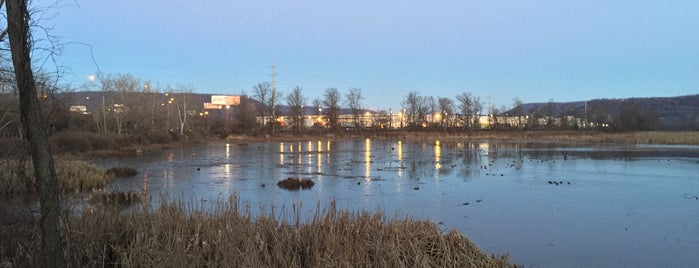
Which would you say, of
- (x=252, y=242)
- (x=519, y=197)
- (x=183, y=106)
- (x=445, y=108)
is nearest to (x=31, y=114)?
(x=252, y=242)

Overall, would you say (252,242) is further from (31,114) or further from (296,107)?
(296,107)

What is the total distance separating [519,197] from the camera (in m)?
16.9

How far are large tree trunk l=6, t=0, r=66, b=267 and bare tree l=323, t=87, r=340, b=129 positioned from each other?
8142cm

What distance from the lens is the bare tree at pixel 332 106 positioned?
3519 inches

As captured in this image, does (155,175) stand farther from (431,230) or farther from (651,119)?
(651,119)

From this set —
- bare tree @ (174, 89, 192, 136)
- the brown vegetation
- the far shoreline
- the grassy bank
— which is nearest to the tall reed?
the grassy bank

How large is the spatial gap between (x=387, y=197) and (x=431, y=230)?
7.81 metres

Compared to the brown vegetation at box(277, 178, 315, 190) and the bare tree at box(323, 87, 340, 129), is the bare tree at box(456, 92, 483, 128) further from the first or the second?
the brown vegetation at box(277, 178, 315, 190)

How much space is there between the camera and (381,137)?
7619 centimetres

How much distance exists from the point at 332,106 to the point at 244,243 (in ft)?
281

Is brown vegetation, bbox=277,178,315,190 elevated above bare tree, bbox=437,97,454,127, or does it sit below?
below

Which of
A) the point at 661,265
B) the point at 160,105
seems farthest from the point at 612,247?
the point at 160,105

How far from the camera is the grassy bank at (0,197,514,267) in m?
6.00

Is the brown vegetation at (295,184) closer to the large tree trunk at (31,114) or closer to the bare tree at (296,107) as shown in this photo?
the large tree trunk at (31,114)
